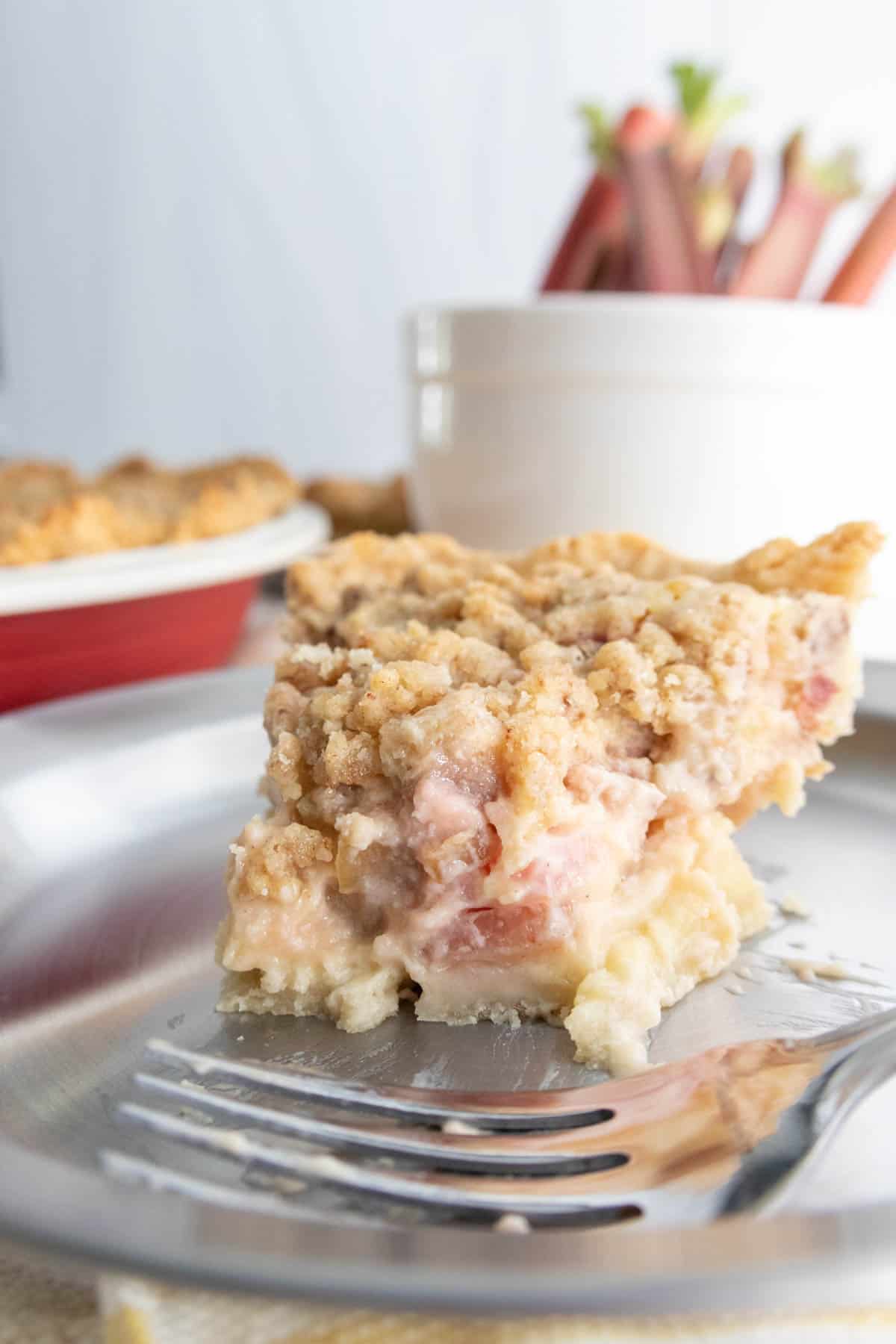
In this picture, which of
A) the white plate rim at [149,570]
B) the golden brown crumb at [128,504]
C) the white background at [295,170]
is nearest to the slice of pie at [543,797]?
the white plate rim at [149,570]

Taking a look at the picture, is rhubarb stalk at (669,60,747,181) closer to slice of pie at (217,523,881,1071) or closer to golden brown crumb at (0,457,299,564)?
golden brown crumb at (0,457,299,564)

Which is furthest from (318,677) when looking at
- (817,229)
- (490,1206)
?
(817,229)

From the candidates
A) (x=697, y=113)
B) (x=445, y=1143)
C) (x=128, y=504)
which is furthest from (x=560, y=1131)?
(x=697, y=113)

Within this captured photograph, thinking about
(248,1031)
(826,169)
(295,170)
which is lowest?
(248,1031)

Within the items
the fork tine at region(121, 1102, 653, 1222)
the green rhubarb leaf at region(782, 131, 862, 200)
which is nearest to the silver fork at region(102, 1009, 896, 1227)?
the fork tine at region(121, 1102, 653, 1222)

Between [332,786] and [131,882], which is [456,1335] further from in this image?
[131,882]

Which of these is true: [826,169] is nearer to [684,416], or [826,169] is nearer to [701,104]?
[701,104]
